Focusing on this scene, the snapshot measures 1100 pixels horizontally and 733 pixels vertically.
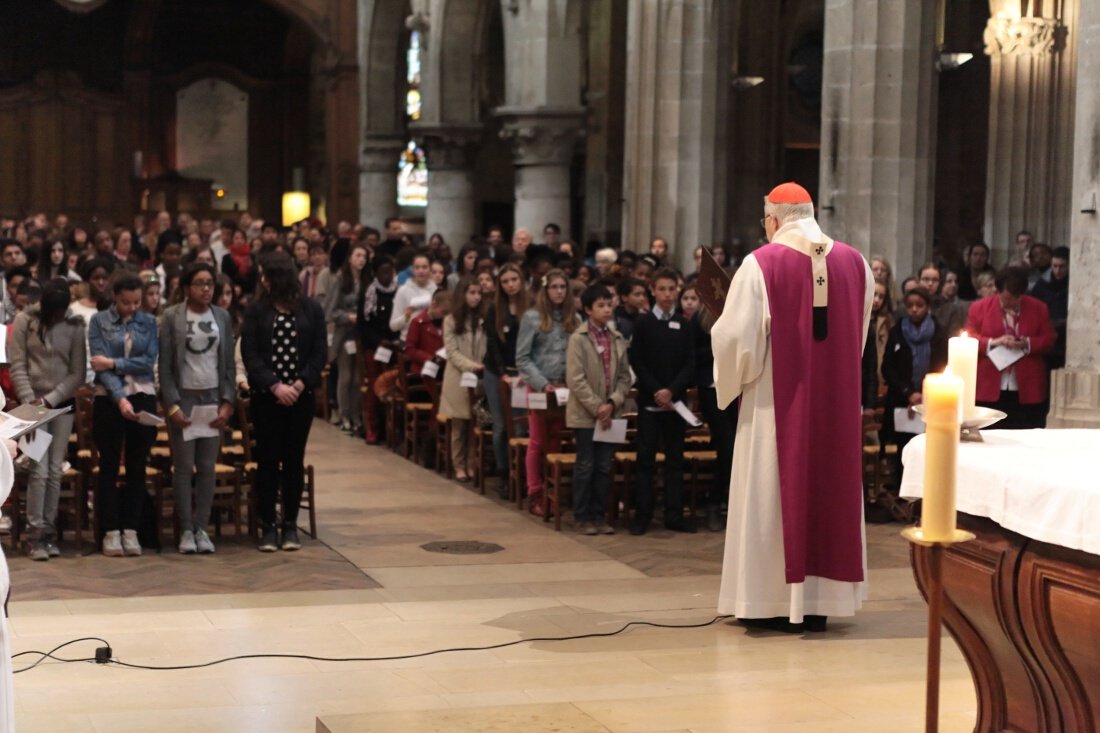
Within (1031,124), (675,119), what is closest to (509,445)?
(675,119)

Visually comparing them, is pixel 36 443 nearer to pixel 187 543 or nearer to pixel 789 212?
pixel 187 543

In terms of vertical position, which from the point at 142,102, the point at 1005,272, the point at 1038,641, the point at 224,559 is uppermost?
the point at 142,102

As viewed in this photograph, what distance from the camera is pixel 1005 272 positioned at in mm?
11586

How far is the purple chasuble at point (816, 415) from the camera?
7602 mm

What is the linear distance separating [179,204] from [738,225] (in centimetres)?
1189

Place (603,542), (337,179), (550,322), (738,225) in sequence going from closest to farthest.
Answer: (603,542) < (550,322) < (738,225) < (337,179)

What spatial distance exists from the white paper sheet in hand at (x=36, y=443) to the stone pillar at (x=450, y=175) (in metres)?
16.5

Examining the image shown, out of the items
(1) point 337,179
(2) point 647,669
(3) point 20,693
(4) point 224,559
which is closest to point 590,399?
(4) point 224,559

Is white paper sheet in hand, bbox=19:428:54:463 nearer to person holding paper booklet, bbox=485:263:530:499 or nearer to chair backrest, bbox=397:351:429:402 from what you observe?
person holding paper booklet, bbox=485:263:530:499

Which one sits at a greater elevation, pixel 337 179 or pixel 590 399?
pixel 337 179

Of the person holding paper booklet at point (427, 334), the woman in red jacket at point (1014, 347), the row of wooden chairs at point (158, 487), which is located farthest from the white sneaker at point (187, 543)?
the woman in red jacket at point (1014, 347)

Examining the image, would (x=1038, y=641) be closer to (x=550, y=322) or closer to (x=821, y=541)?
(x=821, y=541)

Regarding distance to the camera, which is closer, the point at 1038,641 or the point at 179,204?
the point at 1038,641

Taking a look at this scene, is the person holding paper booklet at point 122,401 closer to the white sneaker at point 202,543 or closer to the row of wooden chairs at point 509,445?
the white sneaker at point 202,543
